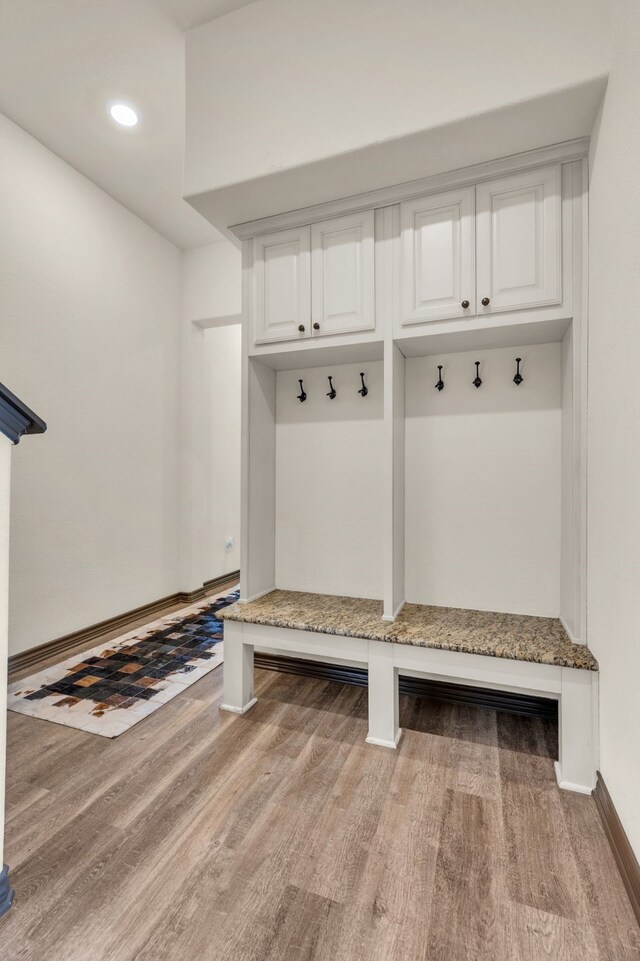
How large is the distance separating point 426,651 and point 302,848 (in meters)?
0.81

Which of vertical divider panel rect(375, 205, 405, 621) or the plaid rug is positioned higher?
vertical divider panel rect(375, 205, 405, 621)

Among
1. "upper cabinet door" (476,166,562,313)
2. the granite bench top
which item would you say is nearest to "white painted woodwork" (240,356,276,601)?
the granite bench top

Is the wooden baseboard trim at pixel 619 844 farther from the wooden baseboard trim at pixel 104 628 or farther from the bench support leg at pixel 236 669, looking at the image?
the wooden baseboard trim at pixel 104 628

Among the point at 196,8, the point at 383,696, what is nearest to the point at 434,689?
the point at 383,696

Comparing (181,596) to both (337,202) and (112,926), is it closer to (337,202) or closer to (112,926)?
(112,926)

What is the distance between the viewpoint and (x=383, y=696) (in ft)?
6.56

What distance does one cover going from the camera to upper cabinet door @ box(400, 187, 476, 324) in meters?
2.00

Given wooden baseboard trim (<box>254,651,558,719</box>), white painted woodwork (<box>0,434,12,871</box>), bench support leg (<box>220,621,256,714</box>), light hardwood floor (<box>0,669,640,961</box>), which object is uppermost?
white painted woodwork (<box>0,434,12,871</box>)

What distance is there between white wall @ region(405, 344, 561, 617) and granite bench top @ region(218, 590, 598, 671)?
0.13 m

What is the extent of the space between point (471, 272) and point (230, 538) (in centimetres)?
355

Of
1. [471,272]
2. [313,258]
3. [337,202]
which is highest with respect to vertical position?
[337,202]

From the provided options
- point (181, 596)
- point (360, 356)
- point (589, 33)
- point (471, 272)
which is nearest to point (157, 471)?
point (181, 596)

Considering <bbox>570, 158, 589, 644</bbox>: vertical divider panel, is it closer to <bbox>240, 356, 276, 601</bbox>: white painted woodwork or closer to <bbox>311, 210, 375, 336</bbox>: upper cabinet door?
<bbox>311, 210, 375, 336</bbox>: upper cabinet door

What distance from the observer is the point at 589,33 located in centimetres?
160
